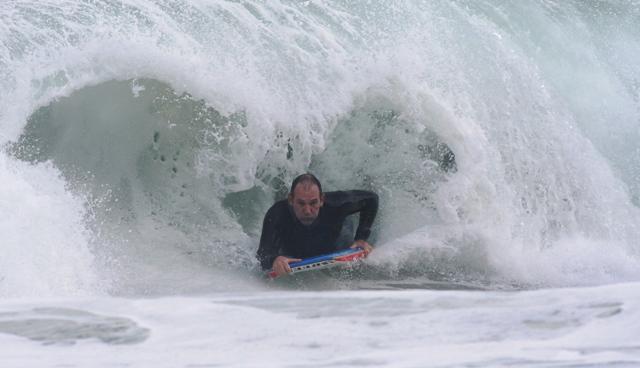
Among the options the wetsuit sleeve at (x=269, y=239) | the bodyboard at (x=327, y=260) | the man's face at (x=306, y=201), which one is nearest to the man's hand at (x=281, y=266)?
the bodyboard at (x=327, y=260)

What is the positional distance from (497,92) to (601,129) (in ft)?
7.77

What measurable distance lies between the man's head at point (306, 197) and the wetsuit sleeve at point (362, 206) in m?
0.28

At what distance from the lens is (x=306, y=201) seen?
6.57 meters

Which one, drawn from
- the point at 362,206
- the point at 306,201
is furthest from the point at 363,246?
the point at 306,201

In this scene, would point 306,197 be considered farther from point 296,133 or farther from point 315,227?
point 296,133

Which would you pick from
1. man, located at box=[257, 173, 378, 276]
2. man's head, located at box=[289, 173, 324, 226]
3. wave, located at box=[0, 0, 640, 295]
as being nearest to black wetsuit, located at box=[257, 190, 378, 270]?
man, located at box=[257, 173, 378, 276]

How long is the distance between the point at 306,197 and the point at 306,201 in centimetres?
3

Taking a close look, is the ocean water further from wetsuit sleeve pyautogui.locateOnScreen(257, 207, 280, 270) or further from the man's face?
the man's face

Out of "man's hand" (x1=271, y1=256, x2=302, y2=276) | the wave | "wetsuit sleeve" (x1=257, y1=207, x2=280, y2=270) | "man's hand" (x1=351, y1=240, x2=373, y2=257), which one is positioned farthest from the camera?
the wave

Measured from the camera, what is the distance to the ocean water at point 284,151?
6.53m

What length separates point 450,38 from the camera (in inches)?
345

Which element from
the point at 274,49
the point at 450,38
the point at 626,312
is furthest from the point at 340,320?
the point at 450,38

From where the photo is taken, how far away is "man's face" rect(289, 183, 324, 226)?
6.56m

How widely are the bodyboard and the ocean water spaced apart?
11 cm
